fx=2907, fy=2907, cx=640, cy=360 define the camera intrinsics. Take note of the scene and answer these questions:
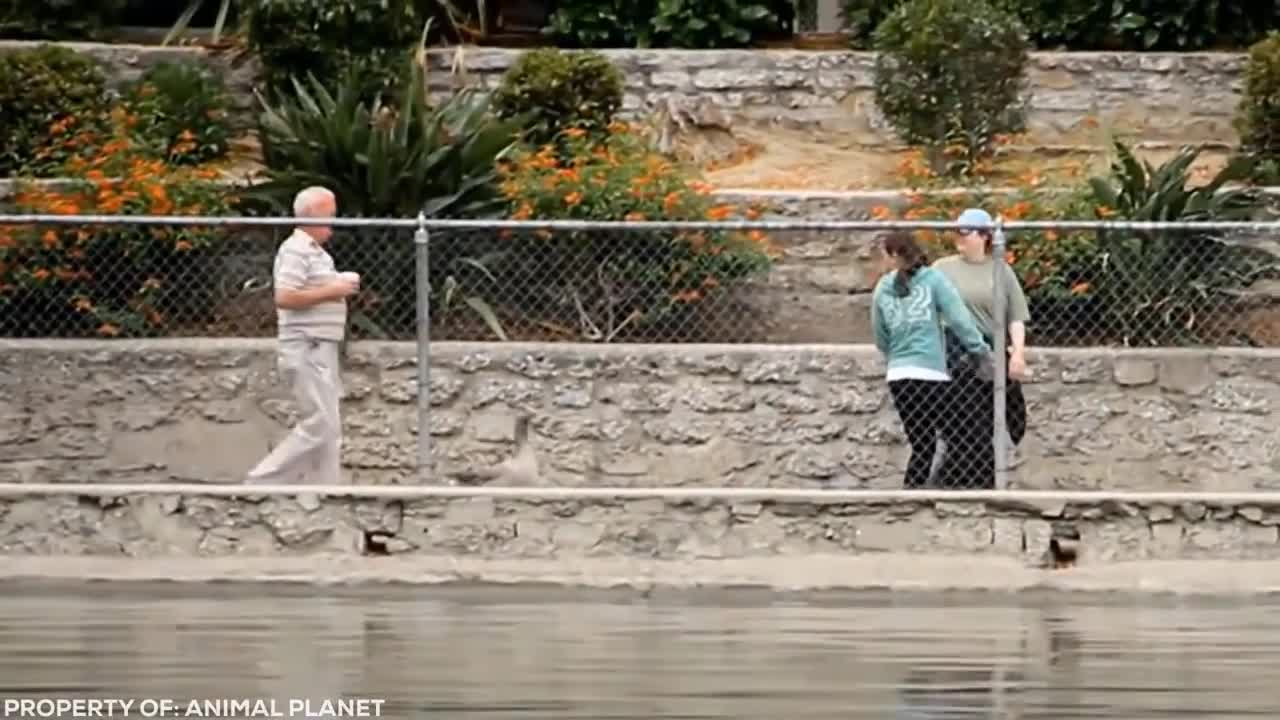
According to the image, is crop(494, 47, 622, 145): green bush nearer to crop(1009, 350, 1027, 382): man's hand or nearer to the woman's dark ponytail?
the woman's dark ponytail

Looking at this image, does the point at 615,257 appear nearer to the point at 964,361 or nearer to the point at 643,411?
the point at 643,411

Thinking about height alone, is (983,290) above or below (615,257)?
above

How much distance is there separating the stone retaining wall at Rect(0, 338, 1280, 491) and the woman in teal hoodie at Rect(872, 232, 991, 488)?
1.64 meters

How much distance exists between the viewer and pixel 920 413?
1479cm

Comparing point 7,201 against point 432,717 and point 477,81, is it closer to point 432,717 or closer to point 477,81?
point 477,81

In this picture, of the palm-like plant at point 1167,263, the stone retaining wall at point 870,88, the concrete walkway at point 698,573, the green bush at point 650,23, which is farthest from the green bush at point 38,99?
the palm-like plant at point 1167,263

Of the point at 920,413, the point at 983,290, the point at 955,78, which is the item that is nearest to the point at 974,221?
the point at 983,290

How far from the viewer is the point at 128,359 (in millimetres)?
16344

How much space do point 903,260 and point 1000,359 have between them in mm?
712

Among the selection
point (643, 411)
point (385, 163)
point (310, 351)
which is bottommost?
point (643, 411)

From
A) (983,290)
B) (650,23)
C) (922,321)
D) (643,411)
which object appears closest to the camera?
(922,321)

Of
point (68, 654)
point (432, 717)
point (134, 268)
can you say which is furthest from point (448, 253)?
point (432, 717)

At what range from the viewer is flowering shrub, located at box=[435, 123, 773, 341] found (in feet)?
54.8

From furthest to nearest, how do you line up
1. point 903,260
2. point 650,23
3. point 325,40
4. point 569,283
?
point 650,23
point 325,40
point 569,283
point 903,260
